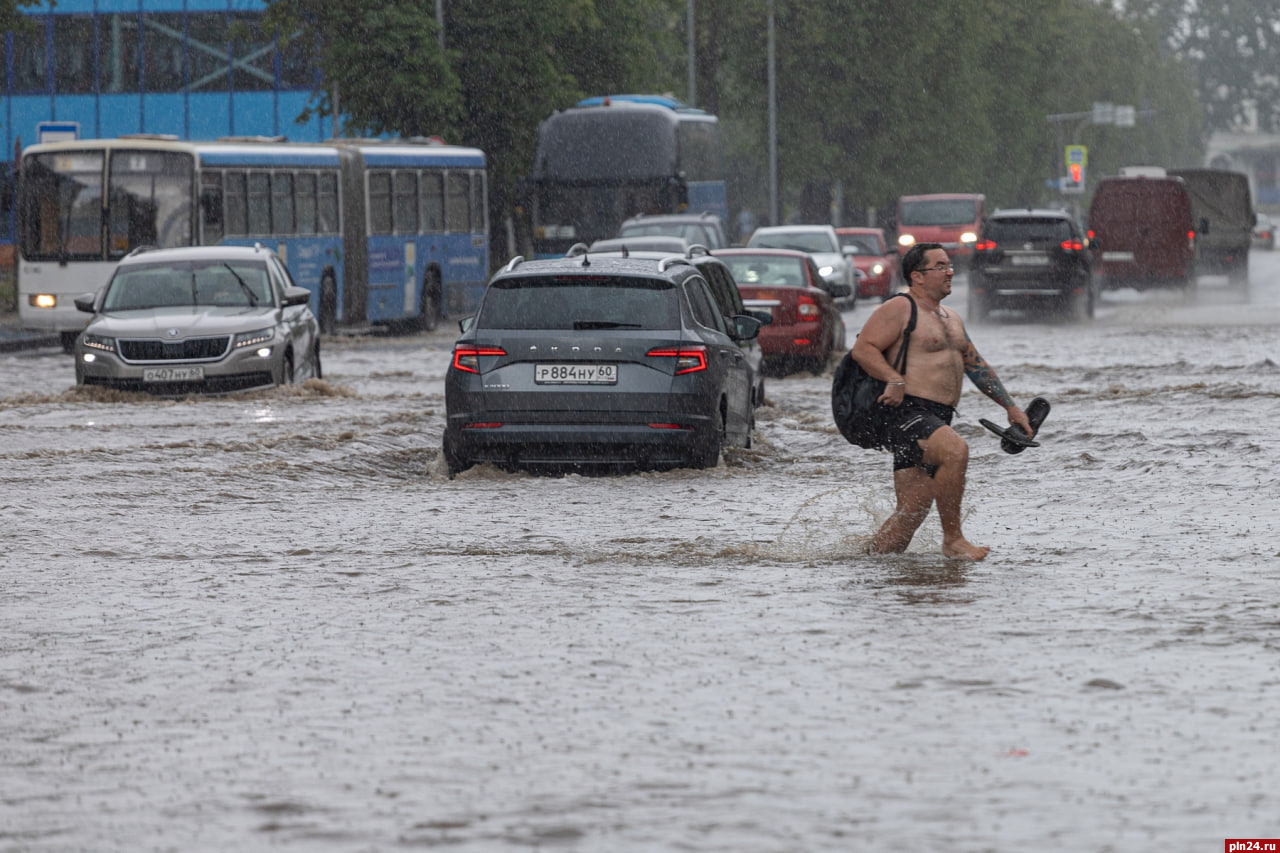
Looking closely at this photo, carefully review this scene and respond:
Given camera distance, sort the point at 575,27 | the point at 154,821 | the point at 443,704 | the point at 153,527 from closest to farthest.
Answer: the point at 154,821 → the point at 443,704 → the point at 153,527 → the point at 575,27

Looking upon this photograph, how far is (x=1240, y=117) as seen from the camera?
199 metres

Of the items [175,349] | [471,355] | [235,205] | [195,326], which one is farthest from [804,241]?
[471,355]

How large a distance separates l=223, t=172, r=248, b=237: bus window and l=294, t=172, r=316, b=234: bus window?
1.27 meters

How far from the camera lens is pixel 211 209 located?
30.6 m

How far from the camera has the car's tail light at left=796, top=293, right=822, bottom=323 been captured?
2472 cm

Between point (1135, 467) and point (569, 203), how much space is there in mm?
26366

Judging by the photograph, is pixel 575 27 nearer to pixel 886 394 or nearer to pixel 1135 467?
pixel 1135 467

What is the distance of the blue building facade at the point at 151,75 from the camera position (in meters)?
65.7

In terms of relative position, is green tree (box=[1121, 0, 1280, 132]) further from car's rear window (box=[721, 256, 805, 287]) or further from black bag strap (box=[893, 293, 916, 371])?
black bag strap (box=[893, 293, 916, 371])

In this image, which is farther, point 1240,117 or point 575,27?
point 1240,117

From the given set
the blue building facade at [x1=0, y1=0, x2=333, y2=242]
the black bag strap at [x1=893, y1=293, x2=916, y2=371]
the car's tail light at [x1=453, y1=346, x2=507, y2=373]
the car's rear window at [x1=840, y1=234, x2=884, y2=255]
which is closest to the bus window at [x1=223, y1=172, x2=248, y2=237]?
the car's tail light at [x1=453, y1=346, x2=507, y2=373]

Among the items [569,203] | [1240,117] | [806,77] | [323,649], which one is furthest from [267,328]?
[1240,117]

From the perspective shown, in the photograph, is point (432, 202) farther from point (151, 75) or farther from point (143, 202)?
point (151, 75)

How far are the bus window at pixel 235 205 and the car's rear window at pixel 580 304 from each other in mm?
17366
